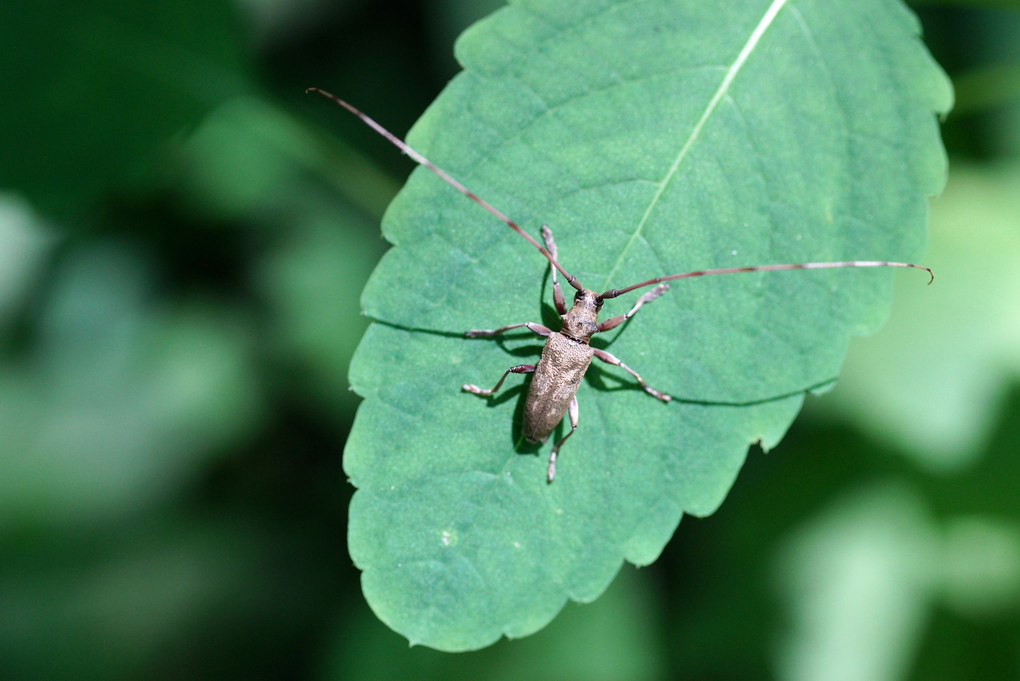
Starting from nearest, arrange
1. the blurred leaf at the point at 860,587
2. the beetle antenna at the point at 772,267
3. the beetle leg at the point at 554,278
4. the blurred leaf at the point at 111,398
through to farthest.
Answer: the beetle antenna at the point at 772,267, the beetle leg at the point at 554,278, the blurred leaf at the point at 860,587, the blurred leaf at the point at 111,398

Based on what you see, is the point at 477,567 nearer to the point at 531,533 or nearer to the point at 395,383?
the point at 531,533

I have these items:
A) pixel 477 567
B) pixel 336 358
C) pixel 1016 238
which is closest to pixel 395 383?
pixel 477 567

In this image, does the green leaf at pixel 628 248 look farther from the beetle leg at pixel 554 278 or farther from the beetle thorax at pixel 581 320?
the beetle thorax at pixel 581 320

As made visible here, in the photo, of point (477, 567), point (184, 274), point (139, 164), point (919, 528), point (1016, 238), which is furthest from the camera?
point (184, 274)

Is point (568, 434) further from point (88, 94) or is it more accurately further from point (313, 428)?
point (88, 94)

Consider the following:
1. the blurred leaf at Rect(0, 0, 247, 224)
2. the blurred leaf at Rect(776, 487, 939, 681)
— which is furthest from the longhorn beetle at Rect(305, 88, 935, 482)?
the blurred leaf at Rect(776, 487, 939, 681)

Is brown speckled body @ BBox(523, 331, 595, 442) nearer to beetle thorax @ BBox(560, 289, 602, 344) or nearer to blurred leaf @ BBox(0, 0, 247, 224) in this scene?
beetle thorax @ BBox(560, 289, 602, 344)

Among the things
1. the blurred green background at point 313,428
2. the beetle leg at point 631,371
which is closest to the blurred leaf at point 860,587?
the blurred green background at point 313,428
